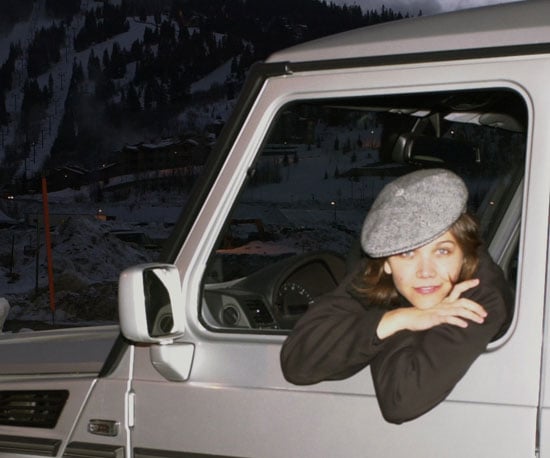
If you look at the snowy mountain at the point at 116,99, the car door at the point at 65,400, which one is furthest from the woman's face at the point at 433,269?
the snowy mountain at the point at 116,99

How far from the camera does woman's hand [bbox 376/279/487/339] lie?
2150 mm

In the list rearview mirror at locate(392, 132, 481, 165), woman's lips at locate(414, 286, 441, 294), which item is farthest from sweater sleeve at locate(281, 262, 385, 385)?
rearview mirror at locate(392, 132, 481, 165)

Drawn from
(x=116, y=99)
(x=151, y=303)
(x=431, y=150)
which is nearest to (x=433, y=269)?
(x=151, y=303)

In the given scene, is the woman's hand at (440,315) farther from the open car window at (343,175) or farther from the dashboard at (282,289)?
the dashboard at (282,289)

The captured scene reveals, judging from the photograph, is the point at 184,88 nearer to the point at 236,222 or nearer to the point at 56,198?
the point at 56,198

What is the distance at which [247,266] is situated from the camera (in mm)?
3174

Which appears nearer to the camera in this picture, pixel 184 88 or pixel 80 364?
pixel 80 364

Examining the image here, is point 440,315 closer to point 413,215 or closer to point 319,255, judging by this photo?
point 413,215

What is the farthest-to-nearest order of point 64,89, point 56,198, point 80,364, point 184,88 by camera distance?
point 184,88
point 64,89
point 56,198
point 80,364

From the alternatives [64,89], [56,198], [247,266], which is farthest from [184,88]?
[247,266]

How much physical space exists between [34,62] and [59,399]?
123 metres

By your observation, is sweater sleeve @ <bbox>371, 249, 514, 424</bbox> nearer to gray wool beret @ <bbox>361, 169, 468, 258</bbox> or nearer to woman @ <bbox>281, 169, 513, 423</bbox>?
woman @ <bbox>281, 169, 513, 423</bbox>

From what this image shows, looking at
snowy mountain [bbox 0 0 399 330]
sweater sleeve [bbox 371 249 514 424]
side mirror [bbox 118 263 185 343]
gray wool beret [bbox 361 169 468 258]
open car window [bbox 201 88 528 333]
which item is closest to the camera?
sweater sleeve [bbox 371 249 514 424]

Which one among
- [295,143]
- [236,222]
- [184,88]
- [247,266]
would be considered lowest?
[184,88]
